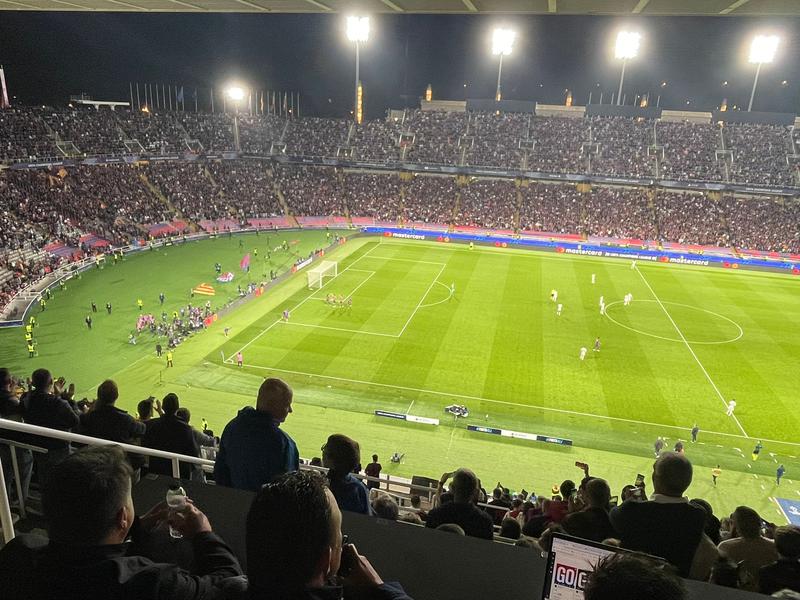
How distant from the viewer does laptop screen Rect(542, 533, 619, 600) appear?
2.76 meters

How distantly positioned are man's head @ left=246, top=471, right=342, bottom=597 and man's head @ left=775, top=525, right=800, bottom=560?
4.62 meters

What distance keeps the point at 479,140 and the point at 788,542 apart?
73.5 metres

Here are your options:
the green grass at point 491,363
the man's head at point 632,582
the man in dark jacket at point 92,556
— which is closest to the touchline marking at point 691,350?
the green grass at point 491,363

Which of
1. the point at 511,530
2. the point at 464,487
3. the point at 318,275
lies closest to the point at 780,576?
the point at 464,487

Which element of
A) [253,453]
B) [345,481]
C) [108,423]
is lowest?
[108,423]

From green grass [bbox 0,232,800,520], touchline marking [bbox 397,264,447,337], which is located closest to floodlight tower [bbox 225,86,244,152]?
green grass [bbox 0,232,800,520]

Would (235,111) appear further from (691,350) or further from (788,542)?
(788,542)

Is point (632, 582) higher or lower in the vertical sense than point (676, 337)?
higher

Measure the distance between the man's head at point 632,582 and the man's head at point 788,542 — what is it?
3.86m

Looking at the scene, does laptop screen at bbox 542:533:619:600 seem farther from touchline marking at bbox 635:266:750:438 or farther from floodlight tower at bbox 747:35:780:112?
floodlight tower at bbox 747:35:780:112

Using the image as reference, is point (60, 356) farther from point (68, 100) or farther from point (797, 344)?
point (68, 100)

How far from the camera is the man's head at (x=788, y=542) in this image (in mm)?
4664

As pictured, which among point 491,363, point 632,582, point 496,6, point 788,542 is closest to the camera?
point 632,582

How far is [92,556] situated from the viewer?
7.63 ft
